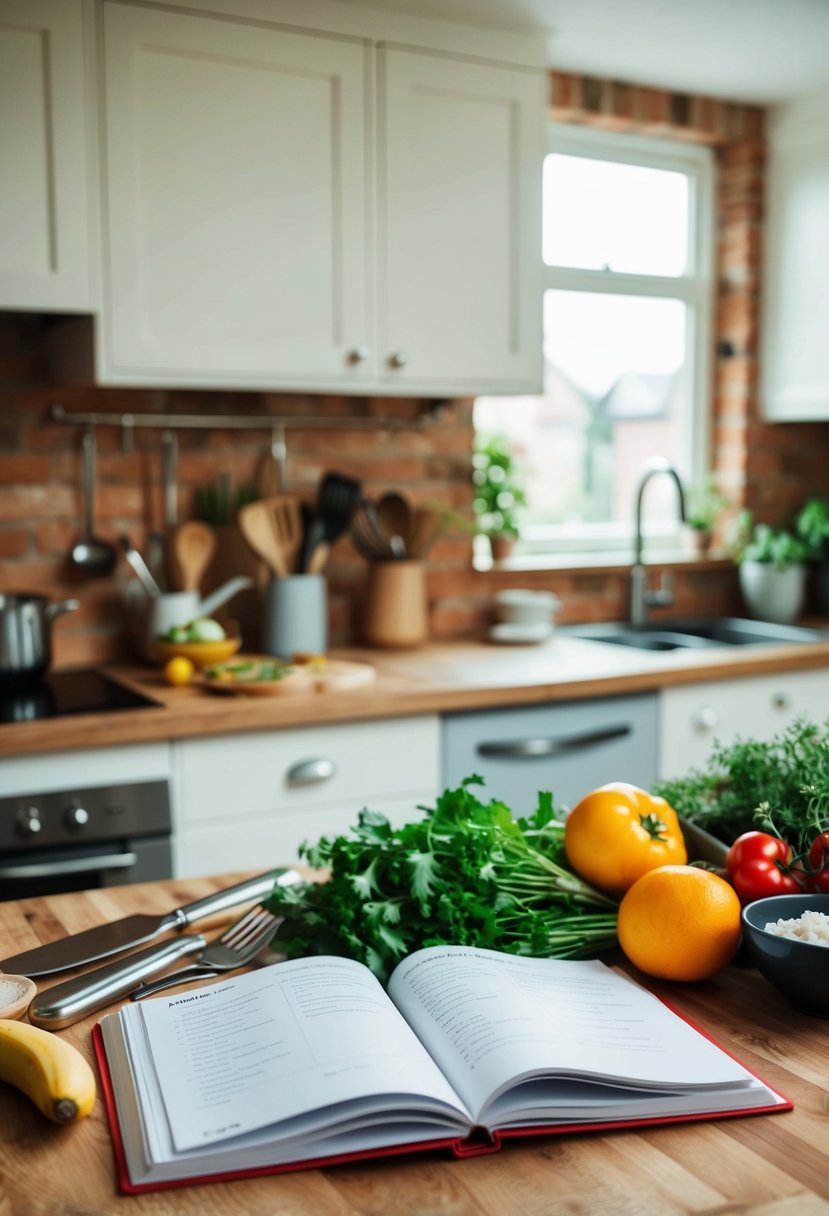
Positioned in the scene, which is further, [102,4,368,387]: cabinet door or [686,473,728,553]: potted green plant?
[686,473,728,553]: potted green plant

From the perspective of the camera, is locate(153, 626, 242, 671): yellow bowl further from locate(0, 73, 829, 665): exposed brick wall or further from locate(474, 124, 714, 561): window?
locate(474, 124, 714, 561): window

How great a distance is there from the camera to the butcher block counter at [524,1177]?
2.62 feet

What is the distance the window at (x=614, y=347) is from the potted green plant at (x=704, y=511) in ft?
0.23

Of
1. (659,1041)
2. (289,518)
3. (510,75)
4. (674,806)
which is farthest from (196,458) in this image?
(659,1041)

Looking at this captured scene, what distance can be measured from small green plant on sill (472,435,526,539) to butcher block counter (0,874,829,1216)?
98.0 inches

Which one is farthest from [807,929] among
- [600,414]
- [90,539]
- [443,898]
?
[600,414]

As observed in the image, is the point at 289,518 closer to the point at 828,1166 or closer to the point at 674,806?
the point at 674,806

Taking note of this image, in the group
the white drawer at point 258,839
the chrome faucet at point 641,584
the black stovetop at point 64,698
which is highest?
the chrome faucet at point 641,584

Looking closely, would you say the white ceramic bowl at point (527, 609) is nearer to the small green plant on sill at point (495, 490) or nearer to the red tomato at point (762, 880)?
the small green plant on sill at point (495, 490)

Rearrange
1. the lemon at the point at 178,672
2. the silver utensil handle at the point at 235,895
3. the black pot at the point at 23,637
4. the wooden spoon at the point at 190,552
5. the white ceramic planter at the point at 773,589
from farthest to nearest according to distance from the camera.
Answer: the white ceramic planter at the point at 773,589
the wooden spoon at the point at 190,552
the lemon at the point at 178,672
the black pot at the point at 23,637
the silver utensil handle at the point at 235,895

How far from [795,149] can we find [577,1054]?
3.33 metres

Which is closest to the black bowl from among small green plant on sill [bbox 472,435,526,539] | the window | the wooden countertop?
the wooden countertop

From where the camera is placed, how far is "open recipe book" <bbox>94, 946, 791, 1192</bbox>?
0.85 m

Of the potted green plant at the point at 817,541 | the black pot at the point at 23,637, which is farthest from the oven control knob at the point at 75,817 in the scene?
the potted green plant at the point at 817,541
